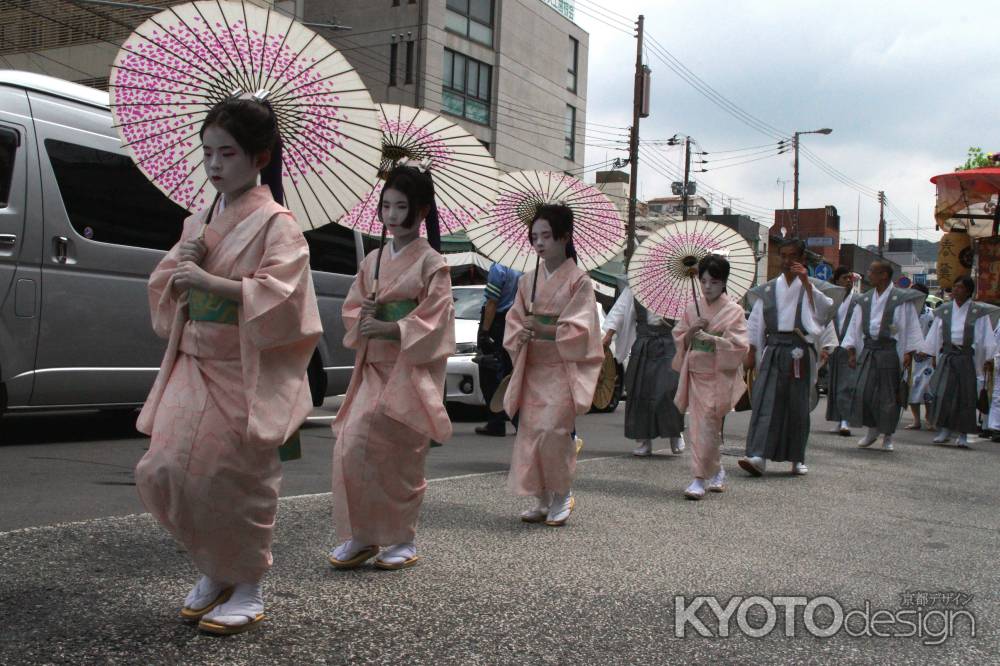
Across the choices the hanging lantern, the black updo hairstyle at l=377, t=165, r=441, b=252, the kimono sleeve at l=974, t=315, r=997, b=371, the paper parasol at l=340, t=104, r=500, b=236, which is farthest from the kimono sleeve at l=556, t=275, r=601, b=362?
the hanging lantern

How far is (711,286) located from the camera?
22.6 ft

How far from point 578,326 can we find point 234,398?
8.53 feet

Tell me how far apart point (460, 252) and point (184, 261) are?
19.4 metres

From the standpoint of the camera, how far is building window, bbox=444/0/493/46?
2882 centimetres

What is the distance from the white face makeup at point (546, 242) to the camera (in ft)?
17.7

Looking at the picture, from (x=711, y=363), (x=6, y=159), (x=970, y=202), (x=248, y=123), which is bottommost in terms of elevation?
(x=711, y=363)

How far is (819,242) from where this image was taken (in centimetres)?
5600

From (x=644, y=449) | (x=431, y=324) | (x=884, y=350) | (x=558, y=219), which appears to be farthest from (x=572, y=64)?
(x=431, y=324)

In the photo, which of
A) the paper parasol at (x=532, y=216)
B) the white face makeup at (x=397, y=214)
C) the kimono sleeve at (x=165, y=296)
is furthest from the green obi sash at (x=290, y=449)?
the paper parasol at (x=532, y=216)

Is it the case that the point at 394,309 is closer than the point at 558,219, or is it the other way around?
the point at 394,309

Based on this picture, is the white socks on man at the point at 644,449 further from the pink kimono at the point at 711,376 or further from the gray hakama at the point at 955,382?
the gray hakama at the point at 955,382

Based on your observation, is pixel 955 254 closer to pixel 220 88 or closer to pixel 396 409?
pixel 396 409

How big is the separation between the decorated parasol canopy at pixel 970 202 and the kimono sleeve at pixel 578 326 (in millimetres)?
11098

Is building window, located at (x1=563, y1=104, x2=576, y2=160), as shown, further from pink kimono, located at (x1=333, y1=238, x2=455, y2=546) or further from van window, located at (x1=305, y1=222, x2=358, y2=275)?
pink kimono, located at (x1=333, y1=238, x2=455, y2=546)
